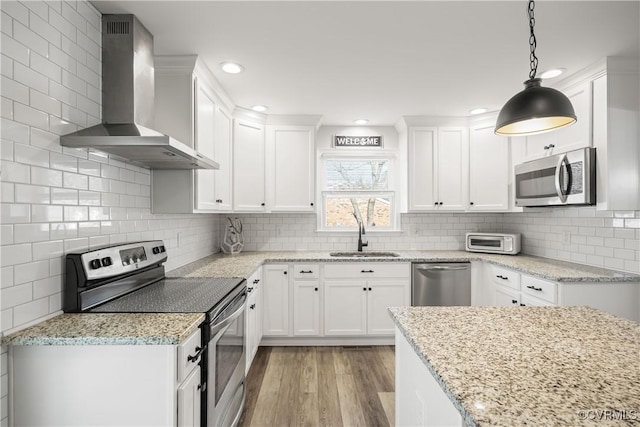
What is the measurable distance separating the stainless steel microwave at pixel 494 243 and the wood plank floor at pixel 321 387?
58.8 inches

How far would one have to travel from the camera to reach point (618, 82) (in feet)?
7.54

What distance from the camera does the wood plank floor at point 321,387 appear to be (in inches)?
85.9

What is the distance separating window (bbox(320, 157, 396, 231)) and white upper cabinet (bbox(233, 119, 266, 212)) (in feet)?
2.96

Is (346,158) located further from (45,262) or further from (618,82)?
(45,262)

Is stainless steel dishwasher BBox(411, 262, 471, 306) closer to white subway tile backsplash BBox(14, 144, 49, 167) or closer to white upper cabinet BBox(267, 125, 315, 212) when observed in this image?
white upper cabinet BBox(267, 125, 315, 212)

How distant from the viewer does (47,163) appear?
4.59 feet

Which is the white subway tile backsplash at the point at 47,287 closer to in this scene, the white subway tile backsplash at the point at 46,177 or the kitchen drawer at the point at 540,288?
the white subway tile backsplash at the point at 46,177

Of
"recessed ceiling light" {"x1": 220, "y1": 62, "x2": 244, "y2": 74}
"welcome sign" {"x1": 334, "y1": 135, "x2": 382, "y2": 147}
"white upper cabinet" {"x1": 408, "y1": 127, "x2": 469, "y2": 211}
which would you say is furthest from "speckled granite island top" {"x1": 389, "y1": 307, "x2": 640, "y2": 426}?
"welcome sign" {"x1": 334, "y1": 135, "x2": 382, "y2": 147}

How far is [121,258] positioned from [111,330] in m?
0.59

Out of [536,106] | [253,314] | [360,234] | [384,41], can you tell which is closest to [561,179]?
[536,106]

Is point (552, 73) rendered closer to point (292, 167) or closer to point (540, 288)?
point (540, 288)

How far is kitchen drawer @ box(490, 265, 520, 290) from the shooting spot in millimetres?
2845

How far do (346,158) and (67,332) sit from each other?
330 cm

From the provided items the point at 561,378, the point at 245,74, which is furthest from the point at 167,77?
the point at 561,378
